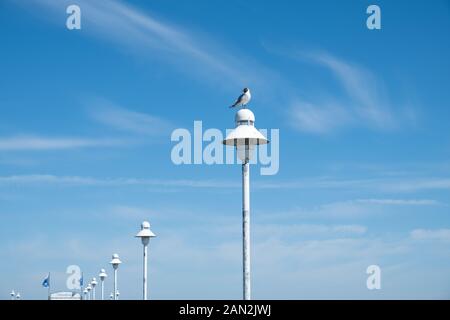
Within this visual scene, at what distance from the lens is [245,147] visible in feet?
61.1

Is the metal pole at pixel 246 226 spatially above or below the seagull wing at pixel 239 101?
below

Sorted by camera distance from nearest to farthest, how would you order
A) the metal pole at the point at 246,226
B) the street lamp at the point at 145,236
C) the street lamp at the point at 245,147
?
1. the metal pole at the point at 246,226
2. the street lamp at the point at 245,147
3. the street lamp at the point at 145,236

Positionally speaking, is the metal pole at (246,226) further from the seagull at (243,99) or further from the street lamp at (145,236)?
the street lamp at (145,236)

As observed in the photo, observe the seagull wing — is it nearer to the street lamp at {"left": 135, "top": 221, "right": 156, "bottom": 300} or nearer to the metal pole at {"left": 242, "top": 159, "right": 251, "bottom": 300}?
the metal pole at {"left": 242, "top": 159, "right": 251, "bottom": 300}

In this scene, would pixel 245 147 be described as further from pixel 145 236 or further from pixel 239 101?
pixel 145 236

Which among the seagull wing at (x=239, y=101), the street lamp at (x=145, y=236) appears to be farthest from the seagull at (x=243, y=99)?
the street lamp at (x=145, y=236)

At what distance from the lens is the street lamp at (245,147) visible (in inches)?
697

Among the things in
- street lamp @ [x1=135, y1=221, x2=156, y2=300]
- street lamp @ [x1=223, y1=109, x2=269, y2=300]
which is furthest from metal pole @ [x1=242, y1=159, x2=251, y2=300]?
street lamp @ [x1=135, y1=221, x2=156, y2=300]

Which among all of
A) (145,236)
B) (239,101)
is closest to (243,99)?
(239,101)
